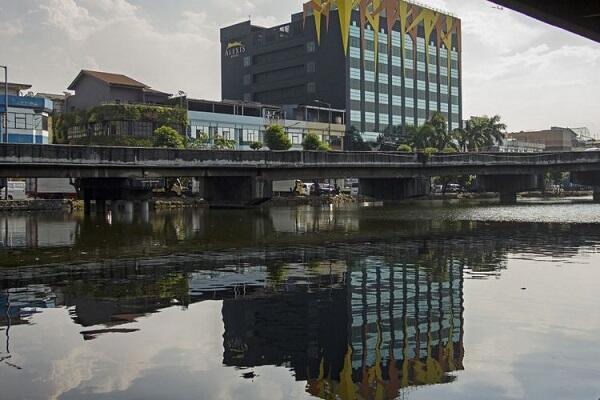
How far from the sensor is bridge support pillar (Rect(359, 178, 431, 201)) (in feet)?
270

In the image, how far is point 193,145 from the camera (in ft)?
341

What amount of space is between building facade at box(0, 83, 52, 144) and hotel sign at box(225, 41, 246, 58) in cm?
7530

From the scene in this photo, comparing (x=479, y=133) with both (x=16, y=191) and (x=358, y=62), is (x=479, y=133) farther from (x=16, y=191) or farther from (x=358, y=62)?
(x=16, y=191)

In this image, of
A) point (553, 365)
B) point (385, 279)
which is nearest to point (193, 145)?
point (385, 279)

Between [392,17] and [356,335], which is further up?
[392,17]

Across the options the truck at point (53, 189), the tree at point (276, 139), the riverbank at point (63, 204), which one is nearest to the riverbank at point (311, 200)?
the tree at point (276, 139)

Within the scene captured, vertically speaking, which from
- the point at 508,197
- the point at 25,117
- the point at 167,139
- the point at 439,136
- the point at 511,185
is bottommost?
the point at 508,197

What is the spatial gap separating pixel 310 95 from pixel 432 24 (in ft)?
125

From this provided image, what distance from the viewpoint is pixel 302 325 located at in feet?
44.4

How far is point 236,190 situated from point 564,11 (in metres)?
52.9

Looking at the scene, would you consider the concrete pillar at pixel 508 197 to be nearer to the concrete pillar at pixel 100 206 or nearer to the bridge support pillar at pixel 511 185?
the bridge support pillar at pixel 511 185

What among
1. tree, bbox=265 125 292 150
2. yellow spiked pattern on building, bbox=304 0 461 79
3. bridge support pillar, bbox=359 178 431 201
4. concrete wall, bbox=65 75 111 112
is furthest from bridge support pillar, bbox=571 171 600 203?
concrete wall, bbox=65 75 111 112

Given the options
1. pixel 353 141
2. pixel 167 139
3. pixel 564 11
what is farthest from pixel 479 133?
pixel 564 11

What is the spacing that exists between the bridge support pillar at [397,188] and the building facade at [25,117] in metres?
48.8
